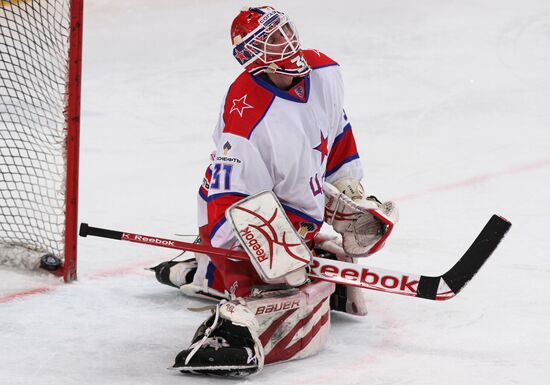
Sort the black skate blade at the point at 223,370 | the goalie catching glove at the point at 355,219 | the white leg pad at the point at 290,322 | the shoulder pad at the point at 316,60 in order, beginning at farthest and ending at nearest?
the goalie catching glove at the point at 355,219 → the shoulder pad at the point at 316,60 → the white leg pad at the point at 290,322 → the black skate blade at the point at 223,370

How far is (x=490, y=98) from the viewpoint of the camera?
5.57 metres

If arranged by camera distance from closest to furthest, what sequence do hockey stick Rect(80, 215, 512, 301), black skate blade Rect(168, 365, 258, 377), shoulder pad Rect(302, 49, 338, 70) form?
black skate blade Rect(168, 365, 258, 377)
hockey stick Rect(80, 215, 512, 301)
shoulder pad Rect(302, 49, 338, 70)

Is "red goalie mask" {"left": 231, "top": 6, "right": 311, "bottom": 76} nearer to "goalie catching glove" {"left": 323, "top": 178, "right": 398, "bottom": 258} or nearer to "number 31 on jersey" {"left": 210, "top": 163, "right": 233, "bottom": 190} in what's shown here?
"number 31 on jersey" {"left": 210, "top": 163, "right": 233, "bottom": 190}

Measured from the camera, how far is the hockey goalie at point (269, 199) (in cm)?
255

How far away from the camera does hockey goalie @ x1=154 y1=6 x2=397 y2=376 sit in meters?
2.55

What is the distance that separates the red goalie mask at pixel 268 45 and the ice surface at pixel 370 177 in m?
0.70

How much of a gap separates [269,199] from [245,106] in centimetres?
25

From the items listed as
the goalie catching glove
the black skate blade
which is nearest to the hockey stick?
the goalie catching glove

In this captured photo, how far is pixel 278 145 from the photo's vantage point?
8.71ft

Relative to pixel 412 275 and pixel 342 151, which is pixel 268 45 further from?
pixel 412 275

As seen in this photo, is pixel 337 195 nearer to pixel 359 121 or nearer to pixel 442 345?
pixel 442 345

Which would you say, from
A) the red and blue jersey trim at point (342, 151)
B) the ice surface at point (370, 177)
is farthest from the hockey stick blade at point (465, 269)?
the red and blue jersey trim at point (342, 151)

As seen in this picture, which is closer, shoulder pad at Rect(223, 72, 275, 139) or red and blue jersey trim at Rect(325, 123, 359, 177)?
shoulder pad at Rect(223, 72, 275, 139)

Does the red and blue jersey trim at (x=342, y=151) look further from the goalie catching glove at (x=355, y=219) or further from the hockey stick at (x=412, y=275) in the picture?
the hockey stick at (x=412, y=275)
